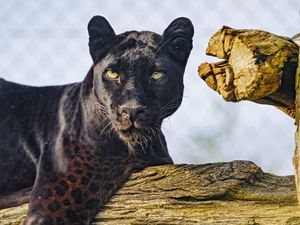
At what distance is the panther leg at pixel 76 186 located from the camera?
3725 mm

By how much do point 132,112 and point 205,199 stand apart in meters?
0.58

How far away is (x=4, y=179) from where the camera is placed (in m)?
4.36

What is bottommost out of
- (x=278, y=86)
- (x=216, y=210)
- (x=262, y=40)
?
(x=216, y=210)

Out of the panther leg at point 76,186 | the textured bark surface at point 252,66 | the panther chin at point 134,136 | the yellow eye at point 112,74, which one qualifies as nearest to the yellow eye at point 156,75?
the yellow eye at point 112,74

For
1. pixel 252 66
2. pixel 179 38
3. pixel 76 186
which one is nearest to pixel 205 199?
pixel 76 186

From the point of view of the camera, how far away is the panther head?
3.85m

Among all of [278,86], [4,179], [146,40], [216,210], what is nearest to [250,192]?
[216,210]

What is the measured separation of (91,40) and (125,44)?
0.75ft

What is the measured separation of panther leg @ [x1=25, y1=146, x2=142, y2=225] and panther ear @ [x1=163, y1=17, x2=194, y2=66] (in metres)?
0.68

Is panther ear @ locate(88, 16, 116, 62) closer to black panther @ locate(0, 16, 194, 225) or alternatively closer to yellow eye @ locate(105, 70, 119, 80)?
black panther @ locate(0, 16, 194, 225)

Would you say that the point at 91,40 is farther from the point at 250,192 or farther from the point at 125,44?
the point at 250,192

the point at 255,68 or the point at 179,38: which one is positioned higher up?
the point at 179,38

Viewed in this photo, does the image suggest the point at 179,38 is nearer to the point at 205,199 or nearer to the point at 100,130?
the point at 100,130

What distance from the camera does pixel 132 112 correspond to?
3783mm
